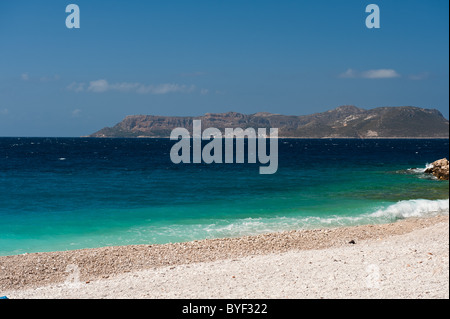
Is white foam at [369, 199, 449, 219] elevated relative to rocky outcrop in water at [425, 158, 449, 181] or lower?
lower

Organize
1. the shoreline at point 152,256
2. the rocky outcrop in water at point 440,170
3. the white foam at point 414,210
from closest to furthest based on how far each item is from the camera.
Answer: the shoreline at point 152,256 < the white foam at point 414,210 < the rocky outcrop in water at point 440,170

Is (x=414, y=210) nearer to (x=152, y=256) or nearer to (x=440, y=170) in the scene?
(x=152, y=256)

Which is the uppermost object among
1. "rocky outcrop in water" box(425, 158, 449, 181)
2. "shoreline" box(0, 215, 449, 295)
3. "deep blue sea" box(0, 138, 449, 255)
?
"rocky outcrop in water" box(425, 158, 449, 181)

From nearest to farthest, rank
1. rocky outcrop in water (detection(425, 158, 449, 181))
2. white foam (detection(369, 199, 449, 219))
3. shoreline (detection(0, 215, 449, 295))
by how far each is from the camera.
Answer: shoreline (detection(0, 215, 449, 295)) → white foam (detection(369, 199, 449, 219)) → rocky outcrop in water (detection(425, 158, 449, 181))

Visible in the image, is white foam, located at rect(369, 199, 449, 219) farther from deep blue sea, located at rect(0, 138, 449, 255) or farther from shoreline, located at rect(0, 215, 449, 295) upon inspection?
shoreline, located at rect(0, 215, 449, 295)

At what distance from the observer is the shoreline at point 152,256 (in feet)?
34.6

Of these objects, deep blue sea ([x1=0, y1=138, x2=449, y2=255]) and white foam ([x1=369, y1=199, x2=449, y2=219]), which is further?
white foam ([x1=369, y1=199, x2=449, y2=219])

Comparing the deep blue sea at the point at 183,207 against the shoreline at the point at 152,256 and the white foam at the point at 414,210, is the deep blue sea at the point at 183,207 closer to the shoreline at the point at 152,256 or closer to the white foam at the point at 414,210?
the white foam at the point at 414,210

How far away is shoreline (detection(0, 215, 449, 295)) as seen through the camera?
1054 cm

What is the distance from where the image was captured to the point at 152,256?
1205 centimetres

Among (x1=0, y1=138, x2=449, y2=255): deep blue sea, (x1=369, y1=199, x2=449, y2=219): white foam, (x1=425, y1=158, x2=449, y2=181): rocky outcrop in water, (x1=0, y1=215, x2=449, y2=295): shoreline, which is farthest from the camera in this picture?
(x1=425, y1=158, x2=449, y2=181): rocky outcrop in water

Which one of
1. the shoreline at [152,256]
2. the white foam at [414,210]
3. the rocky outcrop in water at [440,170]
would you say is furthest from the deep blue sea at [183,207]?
the shoreline at [152,256]

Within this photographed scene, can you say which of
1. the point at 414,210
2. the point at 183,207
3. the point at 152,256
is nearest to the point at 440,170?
the point at 414,210

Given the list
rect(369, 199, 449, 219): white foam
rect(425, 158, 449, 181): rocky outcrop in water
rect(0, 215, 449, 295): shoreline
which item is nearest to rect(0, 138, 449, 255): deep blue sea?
rect(369, 199, 449, 219): white foam
